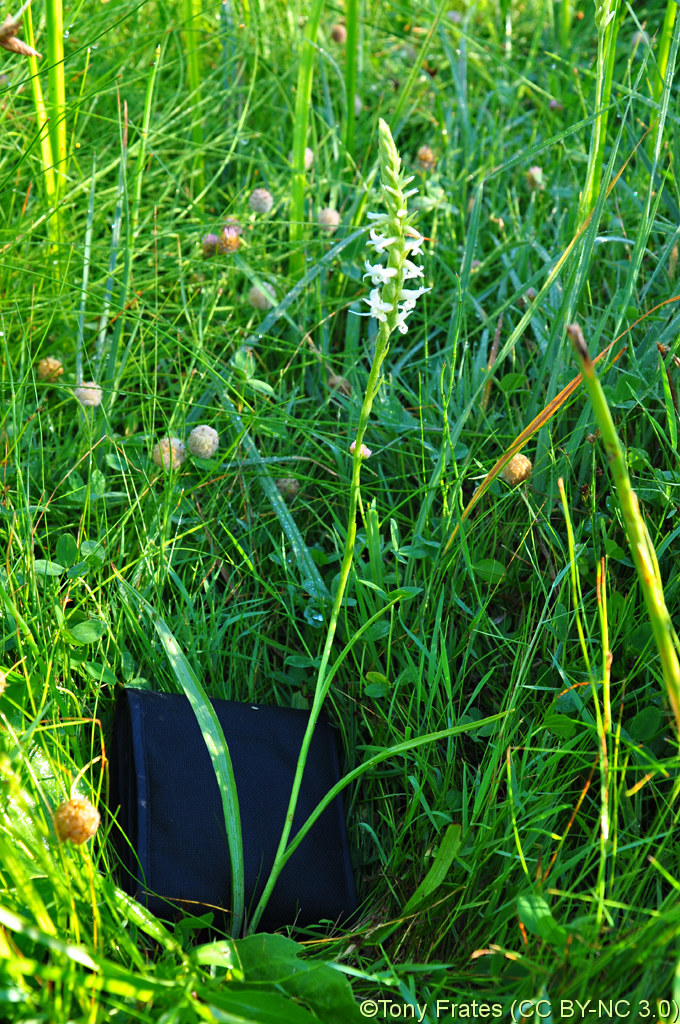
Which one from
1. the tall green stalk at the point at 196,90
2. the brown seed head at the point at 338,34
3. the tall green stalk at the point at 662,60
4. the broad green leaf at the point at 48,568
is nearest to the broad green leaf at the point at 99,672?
the broad green leaf at the point at 48,568

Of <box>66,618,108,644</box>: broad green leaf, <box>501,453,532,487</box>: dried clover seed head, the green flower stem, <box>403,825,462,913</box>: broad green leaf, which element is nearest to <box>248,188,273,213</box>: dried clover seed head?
<box>501,453,532,487</box>: dried clover seed head

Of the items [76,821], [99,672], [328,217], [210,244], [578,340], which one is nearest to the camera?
[578,340]

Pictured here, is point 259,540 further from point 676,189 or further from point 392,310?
point 676,189

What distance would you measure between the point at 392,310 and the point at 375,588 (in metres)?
0.46

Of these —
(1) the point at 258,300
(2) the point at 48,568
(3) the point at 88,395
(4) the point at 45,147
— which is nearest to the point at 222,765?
(2) the point at 48,568

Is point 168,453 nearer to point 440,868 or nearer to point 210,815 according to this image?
point 210,815

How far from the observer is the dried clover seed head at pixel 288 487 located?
4.72ft

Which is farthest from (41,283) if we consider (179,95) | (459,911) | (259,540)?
(459,911)

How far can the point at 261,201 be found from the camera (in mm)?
1735

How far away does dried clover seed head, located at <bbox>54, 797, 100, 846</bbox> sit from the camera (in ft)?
2.68

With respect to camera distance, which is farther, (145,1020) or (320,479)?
(320,479)

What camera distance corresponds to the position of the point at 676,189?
1.52m

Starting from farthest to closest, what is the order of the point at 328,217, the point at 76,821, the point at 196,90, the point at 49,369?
the point at 196,90 → the point at 328,217 → the point at 49,369 → the point at 76,821

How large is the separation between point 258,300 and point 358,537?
0.57 metres
